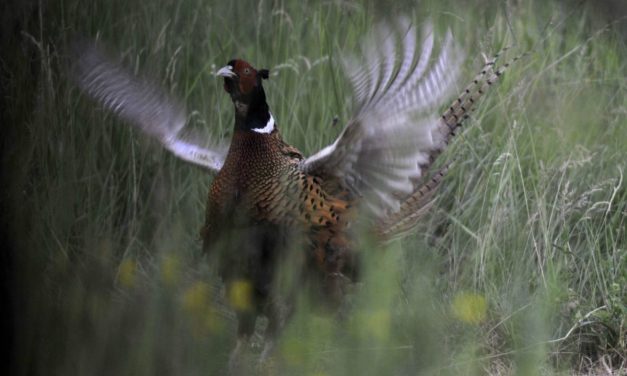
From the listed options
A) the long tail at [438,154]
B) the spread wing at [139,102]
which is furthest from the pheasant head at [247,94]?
the long tail at [438,154]

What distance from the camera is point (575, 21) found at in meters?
4.68

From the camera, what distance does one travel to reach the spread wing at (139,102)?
3.66m

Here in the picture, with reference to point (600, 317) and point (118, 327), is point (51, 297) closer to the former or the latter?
point (118, 327)

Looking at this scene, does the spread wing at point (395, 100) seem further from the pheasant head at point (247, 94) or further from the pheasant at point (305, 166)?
the pheasant head at point (247, 94)

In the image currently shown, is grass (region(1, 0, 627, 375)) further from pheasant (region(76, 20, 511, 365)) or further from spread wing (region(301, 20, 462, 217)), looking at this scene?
spread wing (region(301, 20, 462, 217))

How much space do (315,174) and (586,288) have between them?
3.83 ft

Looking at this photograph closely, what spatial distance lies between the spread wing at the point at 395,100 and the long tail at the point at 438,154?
13.1 inches

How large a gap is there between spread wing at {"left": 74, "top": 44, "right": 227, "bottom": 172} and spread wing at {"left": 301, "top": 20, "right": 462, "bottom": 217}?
0.72 meters

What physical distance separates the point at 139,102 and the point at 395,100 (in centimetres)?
107

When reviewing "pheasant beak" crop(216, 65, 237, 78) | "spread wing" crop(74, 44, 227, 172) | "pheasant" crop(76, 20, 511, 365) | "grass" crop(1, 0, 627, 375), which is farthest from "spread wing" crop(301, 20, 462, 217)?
"spread wing" crop(74, 44, 227, 172)

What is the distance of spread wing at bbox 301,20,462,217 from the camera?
3.05 meters

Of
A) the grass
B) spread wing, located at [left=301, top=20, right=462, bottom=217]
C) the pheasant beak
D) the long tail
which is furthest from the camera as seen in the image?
the long tail

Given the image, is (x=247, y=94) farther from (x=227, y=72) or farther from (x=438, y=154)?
(x=438, y=154)

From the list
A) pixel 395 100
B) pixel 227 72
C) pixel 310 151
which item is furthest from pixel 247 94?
pixel 310 151
